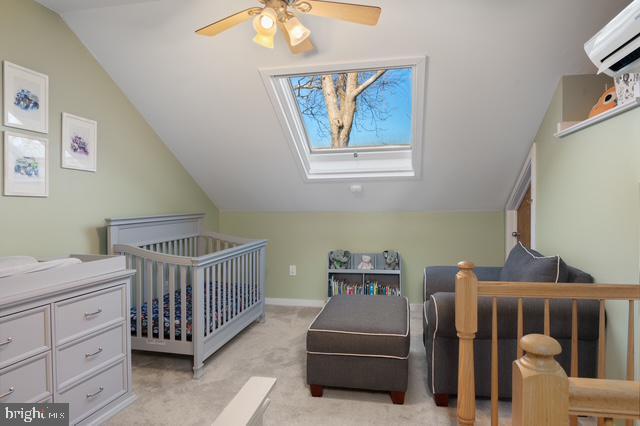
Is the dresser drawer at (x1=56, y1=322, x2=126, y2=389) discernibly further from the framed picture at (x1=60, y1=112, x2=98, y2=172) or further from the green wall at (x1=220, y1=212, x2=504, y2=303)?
the green wall at (x1=220, y1=212, x2=504, y2=303)

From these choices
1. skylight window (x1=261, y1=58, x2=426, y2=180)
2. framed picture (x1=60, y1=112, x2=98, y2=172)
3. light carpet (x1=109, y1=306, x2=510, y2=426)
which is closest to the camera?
light carpet (x1=109, y1=306, x2=510, y2=426)

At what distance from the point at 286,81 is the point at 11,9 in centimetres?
163

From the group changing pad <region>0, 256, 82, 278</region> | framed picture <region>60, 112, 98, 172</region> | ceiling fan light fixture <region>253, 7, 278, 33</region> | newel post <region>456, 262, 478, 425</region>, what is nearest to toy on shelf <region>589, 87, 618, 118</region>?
newel post <region>456, 262, 478, 425</region>

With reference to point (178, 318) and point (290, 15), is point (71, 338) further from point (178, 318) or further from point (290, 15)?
point (290, 15)

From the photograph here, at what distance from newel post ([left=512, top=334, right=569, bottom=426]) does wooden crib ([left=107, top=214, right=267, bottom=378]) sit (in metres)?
2.05

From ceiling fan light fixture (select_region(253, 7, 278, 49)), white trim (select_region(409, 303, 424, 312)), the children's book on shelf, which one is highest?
ceiling fan light fixture (select_region(253, 7, 278, 49))

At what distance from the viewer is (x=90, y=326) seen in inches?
71.9

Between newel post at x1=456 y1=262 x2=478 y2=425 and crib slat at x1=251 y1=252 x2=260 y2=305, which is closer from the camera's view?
newel post at x1=456 y1=262 x2=478 y2=425

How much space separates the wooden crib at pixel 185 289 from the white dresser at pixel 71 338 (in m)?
0.38

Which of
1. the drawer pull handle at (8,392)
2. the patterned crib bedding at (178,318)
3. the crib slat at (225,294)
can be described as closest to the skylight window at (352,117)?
the crib slat at (225,294)

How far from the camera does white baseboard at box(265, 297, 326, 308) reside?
3.97m

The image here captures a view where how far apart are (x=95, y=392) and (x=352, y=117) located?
104 inches

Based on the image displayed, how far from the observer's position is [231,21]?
177 cm

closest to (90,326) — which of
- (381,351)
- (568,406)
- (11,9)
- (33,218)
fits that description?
(33,218)
